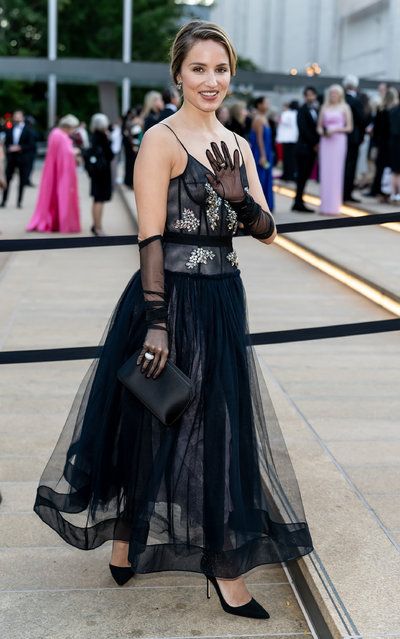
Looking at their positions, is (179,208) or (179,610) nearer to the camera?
(179,208)

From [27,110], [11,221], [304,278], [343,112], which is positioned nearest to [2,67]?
[27,110]

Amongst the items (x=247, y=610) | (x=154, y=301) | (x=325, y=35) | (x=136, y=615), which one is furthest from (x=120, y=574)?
(x=325, y=35)

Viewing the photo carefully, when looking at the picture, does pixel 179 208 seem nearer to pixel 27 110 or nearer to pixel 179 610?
pixel 179 610

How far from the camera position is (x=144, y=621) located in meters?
2.69

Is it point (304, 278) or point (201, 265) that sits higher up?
point (201, 265)

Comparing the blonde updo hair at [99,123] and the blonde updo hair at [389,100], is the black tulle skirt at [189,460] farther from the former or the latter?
the blonde updo hair at [389,100]

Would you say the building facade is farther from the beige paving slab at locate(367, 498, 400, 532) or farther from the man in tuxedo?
the beige paving slab at locate(367, 498, 400, 532)

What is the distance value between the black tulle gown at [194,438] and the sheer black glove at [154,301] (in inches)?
3.3

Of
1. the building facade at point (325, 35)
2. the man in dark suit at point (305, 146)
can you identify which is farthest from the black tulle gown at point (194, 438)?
the building facade at point (325, 35)

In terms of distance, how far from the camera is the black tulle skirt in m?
2.60

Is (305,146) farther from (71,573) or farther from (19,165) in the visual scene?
(71,573)

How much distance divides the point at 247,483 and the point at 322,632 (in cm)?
48

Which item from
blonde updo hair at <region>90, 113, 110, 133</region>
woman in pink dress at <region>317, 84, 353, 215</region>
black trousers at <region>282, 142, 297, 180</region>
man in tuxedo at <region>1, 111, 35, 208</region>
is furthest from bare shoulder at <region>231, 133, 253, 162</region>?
black trousers at <region>282, 142, 297, 180</region>

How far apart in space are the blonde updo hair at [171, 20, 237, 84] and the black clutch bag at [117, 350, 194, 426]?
0.90 m
